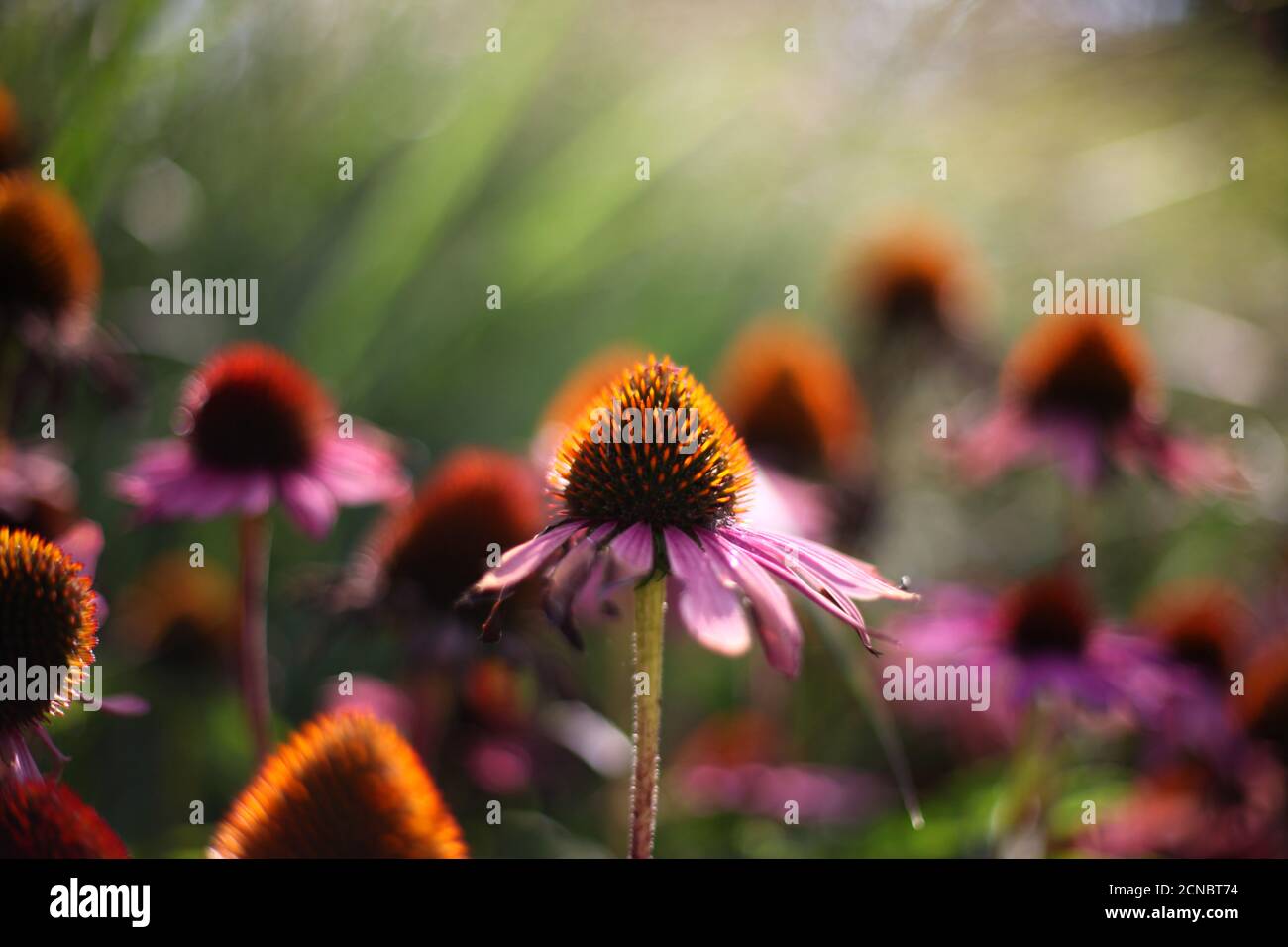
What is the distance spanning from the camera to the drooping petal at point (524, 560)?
59cm

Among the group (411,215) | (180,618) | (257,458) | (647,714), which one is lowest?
(647,714)

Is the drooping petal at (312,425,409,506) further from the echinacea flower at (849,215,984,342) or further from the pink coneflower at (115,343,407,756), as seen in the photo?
the echinacea flower at (849,215,984,342)

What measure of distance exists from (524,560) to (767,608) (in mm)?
134

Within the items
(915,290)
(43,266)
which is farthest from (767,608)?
(915,290)

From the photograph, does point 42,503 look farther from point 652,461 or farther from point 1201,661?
point 1201,661

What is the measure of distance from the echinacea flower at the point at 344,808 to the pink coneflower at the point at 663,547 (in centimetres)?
10

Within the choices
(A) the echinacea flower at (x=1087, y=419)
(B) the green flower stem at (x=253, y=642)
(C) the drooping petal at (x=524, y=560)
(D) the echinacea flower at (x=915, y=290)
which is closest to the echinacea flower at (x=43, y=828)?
(C) the drooping petal at (x=524, y=560)

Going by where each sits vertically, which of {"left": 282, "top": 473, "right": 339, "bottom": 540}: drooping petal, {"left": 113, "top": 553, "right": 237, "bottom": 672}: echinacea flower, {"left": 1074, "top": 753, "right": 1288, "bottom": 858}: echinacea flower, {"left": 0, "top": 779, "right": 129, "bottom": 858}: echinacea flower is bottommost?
{"left": 1074, "top": 753, "right": 1288, "bottom": 858}: echinacea flower

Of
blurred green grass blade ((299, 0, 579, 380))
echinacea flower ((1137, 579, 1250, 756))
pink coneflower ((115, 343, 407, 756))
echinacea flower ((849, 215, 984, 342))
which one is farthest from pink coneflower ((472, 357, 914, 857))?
echinacea flower ((849, 215, 984, 342))

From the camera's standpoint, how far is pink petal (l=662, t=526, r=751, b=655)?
1.98 feet

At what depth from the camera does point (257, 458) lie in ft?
3.46

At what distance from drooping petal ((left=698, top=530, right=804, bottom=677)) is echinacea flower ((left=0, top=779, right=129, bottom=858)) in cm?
35

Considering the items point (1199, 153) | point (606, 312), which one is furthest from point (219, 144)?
point (1199, 153)

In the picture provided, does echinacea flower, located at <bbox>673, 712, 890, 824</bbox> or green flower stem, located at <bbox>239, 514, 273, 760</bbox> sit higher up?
green flower stem, located at <bbox>239, 514, 273, 760</bbox>
